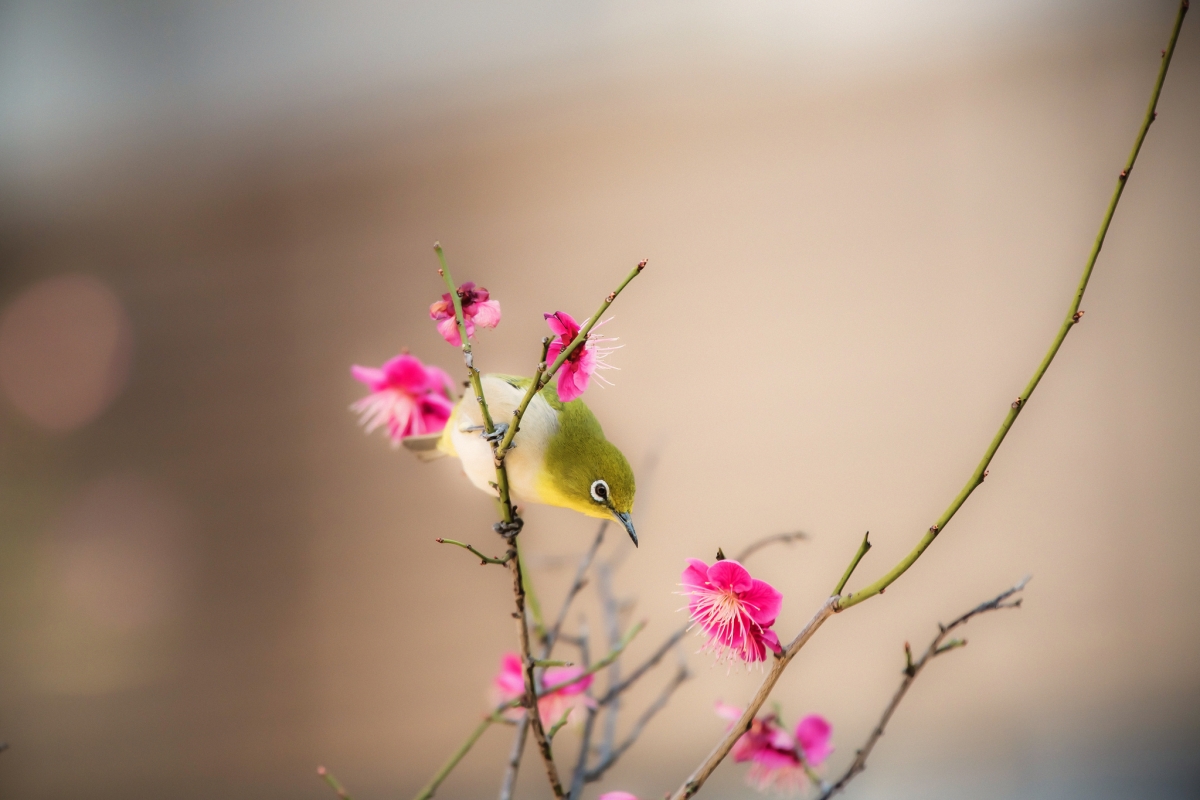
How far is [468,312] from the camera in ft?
2.42

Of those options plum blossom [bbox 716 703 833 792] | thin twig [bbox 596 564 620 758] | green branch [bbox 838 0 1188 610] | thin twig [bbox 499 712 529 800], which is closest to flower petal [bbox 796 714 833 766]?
plum blossom [bbox 716 703 833 792]

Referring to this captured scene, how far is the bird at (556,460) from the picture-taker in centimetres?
97

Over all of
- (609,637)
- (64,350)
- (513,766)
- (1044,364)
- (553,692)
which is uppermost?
(64,350)

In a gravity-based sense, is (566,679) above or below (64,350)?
below

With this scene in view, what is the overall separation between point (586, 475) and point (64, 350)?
3656 mm

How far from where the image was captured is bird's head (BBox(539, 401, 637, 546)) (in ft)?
3.17

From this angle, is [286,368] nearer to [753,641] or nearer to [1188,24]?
[753,641]

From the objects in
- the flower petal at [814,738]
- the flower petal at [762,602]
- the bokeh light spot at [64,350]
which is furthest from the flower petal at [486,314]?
the bokeh light spot at [64,350]

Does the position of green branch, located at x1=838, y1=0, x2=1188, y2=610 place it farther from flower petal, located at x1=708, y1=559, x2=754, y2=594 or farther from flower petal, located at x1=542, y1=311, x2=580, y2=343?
flower petal, located at x1=542, y1=311, x2=580, y2=343

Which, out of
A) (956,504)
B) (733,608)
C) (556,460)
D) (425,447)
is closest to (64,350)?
(425,447)

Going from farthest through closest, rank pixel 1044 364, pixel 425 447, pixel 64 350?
pixel 64 350, pixel 425 447, pixel 1044 364

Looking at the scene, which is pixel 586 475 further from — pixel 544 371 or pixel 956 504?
pixel 956 504

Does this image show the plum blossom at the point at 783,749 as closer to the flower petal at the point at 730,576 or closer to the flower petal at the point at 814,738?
the flower petal at the point at 814,738

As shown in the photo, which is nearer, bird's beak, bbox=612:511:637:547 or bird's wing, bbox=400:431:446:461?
bird's beak, bbox=612:511:637:547
